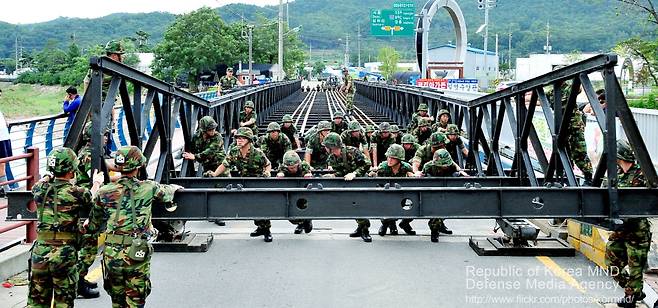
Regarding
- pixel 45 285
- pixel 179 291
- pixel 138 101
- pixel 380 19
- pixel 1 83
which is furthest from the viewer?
pixel 1 83

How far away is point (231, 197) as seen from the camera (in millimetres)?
7324

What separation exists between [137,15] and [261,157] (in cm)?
17807

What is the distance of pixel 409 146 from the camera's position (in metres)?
12.1

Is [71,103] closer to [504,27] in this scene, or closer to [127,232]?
[127,232]

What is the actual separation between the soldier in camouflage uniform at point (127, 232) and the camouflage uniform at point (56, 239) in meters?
0.24

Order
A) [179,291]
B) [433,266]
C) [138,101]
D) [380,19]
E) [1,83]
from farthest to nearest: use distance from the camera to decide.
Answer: [1,83]
[380,19]
[433,266]
[138,101]
[179,291]

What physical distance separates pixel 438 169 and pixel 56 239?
5.78 meters

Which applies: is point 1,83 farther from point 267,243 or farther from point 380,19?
point 267,243

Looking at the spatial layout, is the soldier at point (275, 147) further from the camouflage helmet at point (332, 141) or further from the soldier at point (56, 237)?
the soldier at point (56, 237)

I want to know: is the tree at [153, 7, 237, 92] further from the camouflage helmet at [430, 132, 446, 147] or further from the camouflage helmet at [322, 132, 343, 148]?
the camouflage helmet at [430, 132, 446, 147]

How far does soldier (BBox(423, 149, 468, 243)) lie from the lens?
10.5 meters

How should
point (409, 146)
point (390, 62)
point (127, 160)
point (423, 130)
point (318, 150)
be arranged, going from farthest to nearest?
point (390, 62), point (423, 130), point (318, 150), point (409, 146), point (127, 160)

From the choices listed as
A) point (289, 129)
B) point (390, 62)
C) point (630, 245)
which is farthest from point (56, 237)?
point (390, 62)

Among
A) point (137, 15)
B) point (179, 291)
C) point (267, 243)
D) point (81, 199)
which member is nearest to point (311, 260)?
point (267, 243)
